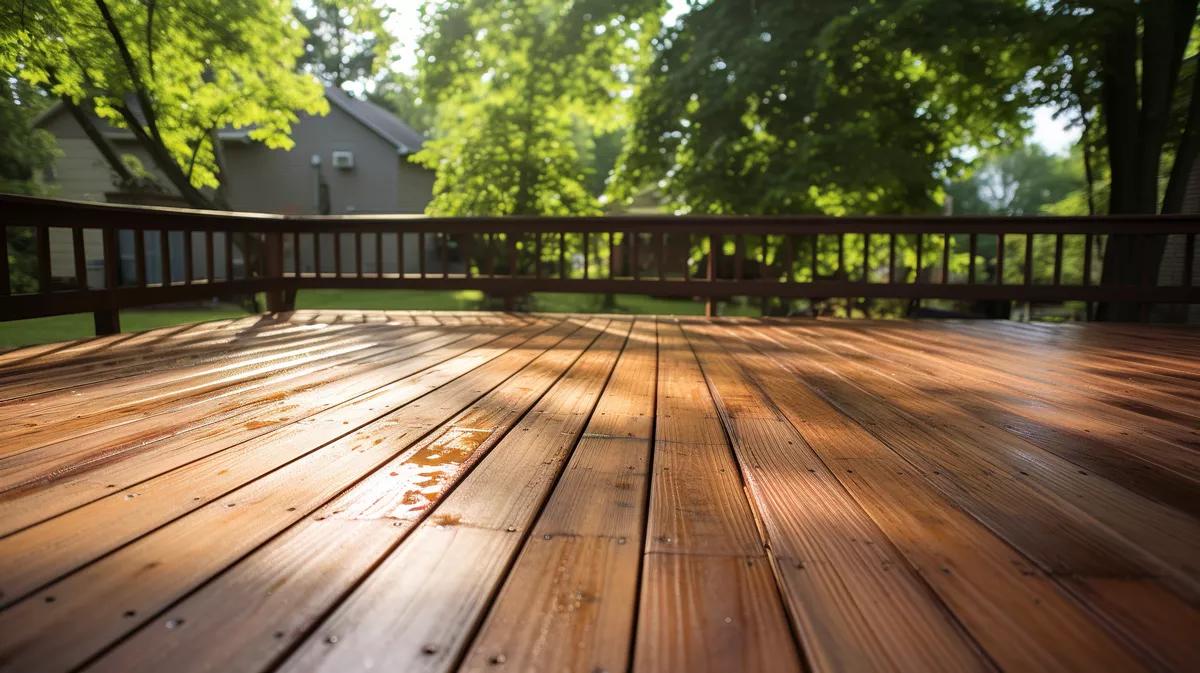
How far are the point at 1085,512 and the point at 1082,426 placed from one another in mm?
641

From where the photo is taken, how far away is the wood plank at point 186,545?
0.64 metres

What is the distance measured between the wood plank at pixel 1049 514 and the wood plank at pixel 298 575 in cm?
83

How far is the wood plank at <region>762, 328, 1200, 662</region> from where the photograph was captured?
2.31 ft

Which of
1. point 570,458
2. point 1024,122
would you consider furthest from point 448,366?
point 1024,122

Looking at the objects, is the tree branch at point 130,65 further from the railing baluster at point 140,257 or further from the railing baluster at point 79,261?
the railing baluster at point 79,261

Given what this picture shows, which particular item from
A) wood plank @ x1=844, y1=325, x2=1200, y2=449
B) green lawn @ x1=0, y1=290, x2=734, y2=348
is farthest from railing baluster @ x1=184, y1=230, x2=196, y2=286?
green lawn @ x1=0, y1=290, x2=734, y2=348

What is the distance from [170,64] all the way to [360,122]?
666cm

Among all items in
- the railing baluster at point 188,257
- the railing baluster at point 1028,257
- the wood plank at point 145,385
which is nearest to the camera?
the wood plank at point 145,385

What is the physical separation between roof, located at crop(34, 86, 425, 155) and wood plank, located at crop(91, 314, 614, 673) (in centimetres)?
1263

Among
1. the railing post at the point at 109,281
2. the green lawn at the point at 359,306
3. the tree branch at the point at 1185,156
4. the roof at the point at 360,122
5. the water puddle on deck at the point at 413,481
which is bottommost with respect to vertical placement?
the green lawn at the point at 359,306

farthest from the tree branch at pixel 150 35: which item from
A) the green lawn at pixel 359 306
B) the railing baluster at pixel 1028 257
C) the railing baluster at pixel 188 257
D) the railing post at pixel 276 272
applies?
the railing baluster at pixel 1028 257

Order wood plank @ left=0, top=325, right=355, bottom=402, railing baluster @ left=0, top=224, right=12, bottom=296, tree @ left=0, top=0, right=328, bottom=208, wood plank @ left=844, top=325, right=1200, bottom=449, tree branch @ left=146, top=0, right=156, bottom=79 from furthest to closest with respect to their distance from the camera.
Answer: tree branch @ left=146, top=0, right=156, bottom=79 → tree @ left=0, top=0, right=328, bottom=208 → railing baluster @ left=0, top=224, right=12, bottom=296 → wood plank @ left=0, top=325, right=355, bottom=402 → wood plank @ left=844, top=325, right=1200, bottom=449

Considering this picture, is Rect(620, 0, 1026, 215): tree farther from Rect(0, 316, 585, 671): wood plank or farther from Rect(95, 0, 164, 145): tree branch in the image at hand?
Rect(0, 316, 585, 671): wood plank

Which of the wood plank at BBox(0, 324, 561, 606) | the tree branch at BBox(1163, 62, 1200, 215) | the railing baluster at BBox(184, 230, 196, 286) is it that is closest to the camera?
the wood plank at BBox(0, 324, 561, 606)
